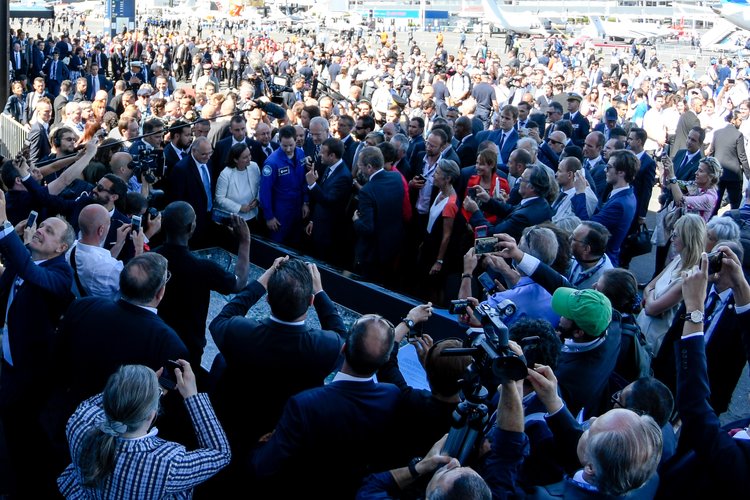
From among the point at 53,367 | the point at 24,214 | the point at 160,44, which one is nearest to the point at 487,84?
the point at 24,214

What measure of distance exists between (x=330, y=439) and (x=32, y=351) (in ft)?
6.21

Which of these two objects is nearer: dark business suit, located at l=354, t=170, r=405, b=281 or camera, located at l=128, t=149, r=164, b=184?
camera, located at l=128, t=149, r=164, b=184

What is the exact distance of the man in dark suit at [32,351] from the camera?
4.11 meters

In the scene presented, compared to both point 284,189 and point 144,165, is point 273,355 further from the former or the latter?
point 284,189

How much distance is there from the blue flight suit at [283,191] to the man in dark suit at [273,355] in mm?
4141

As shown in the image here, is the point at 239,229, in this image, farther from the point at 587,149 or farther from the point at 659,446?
the point at 587,149

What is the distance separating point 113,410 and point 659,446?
1834 mm

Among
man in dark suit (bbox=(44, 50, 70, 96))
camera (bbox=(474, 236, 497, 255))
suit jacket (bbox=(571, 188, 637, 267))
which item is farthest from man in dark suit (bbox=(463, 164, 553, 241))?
man in dark suit (bbox=(44, 50, 70, 96))

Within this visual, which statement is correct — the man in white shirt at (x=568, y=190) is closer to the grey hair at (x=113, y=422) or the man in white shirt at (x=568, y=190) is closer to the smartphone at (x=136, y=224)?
the smartphone at (x=136, y=224)

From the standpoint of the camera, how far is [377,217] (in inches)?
275

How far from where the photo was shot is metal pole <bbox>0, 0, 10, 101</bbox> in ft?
12.2

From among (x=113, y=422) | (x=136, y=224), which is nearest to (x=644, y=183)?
(x=136, y=224)

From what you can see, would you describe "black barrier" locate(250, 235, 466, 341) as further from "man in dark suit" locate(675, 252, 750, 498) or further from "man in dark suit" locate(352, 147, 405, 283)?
"man in dark suit" locate(675, 252, 750, 498)

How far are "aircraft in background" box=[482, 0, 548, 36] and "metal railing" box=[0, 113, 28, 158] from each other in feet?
157
